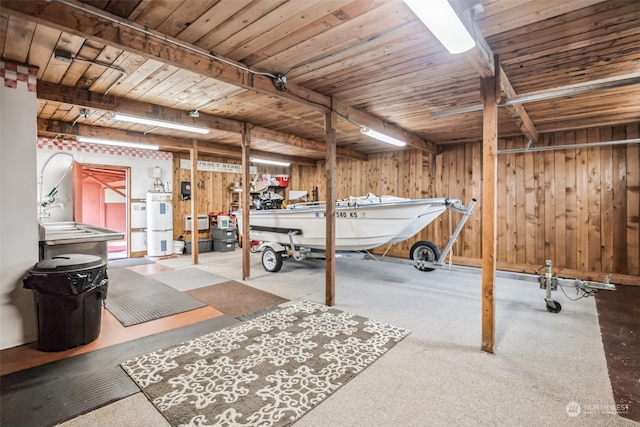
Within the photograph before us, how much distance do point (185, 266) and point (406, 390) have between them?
5588 mm

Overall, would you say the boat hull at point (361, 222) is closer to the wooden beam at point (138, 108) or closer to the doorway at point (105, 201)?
the wooden beam at point (138, 108)

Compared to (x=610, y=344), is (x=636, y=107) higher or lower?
higher

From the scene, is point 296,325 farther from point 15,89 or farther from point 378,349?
point 15,89

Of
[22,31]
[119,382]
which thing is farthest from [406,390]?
[22,31]

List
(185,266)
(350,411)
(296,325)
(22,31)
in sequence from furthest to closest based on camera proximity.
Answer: (185,266) < (296,325) < (22,31) < (350,411)

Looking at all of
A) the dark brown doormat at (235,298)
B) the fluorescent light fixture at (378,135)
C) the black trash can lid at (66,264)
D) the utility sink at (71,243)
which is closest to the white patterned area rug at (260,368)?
the dark brown doormat at (235,298)

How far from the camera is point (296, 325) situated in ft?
10.8

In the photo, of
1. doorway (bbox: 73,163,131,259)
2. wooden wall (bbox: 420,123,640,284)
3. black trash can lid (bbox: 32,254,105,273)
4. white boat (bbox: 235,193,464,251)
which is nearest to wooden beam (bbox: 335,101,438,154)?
wooden wall (bbox: 420,123,640,284)

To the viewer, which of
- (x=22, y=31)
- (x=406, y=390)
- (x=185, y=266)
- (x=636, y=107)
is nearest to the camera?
(x=406, y=390)

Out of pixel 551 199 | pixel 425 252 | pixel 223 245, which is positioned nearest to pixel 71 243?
pixel 223 245

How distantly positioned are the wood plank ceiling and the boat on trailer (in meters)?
1.42

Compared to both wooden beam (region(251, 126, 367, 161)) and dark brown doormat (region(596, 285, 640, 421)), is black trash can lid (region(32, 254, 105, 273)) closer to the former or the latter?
wooden beam (region(251, 126, 367, 161))

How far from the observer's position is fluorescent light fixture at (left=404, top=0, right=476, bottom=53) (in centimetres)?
178

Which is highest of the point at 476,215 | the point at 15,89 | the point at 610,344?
the point at 15,89
